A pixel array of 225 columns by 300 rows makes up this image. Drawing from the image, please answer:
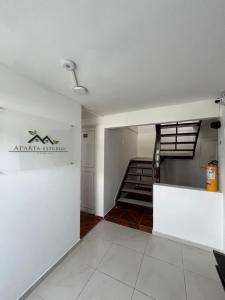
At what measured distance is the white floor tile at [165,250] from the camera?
1812 mm

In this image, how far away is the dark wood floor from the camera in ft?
7.94

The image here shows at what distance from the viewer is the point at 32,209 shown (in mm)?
1392

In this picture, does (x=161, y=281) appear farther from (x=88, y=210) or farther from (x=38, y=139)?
(x=38, y=139)

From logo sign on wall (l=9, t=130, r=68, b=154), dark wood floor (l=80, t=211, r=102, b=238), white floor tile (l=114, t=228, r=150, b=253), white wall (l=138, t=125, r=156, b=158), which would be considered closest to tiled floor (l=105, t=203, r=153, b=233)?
white floor tile (l=114, t=228, r=150, b=253)


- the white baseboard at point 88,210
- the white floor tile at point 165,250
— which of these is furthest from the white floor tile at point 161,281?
the white baseboard at point 88,210

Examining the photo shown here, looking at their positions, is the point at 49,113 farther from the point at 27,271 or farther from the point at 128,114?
the point at 27,271

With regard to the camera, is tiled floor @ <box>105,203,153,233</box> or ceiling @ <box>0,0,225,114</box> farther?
tiled floor @ <box>105,203,153,233</box>

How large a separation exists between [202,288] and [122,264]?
35.2 inches

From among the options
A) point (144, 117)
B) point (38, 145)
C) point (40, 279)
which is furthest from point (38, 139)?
point (144, 117)

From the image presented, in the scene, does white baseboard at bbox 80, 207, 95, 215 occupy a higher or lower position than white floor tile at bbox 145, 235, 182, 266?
higher

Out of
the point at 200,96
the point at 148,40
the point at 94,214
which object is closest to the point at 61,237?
the point at 94,214

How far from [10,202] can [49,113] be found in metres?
1.01

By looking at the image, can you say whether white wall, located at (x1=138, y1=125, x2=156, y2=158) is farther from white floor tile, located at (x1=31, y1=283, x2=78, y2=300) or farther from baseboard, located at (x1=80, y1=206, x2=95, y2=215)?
white floor tile, located at (x1=31, y1=283, x2=78, y2=300)

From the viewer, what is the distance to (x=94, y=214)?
118 inches
